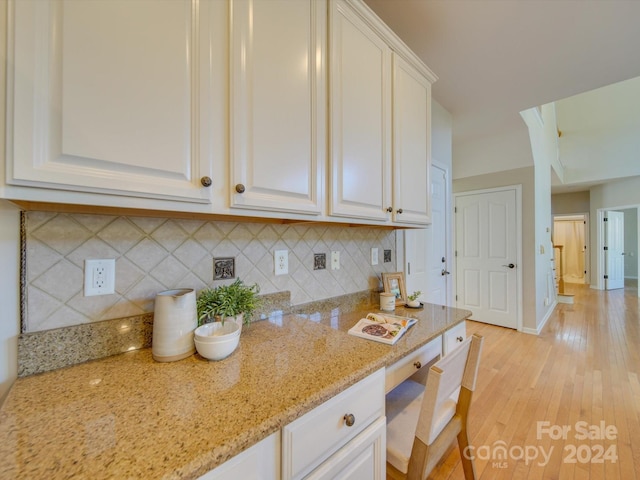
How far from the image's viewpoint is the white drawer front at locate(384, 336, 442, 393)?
39.9 inches

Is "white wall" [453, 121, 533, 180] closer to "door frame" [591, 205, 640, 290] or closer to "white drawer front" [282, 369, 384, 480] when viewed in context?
"white drawer front" [282, 369, 384, 480]

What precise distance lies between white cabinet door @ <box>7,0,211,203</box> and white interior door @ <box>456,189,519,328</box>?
13.2 ft

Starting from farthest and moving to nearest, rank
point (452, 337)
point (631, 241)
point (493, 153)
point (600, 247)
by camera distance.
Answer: point (631, 241) < point (600, 247) < point (493, 153) < point (452, 337)

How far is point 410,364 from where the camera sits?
1.12m

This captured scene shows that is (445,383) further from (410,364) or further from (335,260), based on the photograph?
(335,260)

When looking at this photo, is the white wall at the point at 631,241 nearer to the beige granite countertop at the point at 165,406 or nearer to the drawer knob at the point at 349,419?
the beige granite countertop at the point at 165,406

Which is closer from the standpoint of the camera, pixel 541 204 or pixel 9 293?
pixel 9 293

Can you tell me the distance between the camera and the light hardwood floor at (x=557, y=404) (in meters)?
1.46

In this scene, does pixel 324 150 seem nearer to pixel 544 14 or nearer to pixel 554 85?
pixel 544 14

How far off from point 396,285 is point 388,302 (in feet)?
0.68

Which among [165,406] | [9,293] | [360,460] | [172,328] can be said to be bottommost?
[360,460]

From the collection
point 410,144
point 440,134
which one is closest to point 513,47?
point 440,134

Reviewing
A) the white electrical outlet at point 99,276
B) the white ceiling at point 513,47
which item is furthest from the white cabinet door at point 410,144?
the white electrical outlet at point 99,276

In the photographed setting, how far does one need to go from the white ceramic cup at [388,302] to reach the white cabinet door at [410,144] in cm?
47
